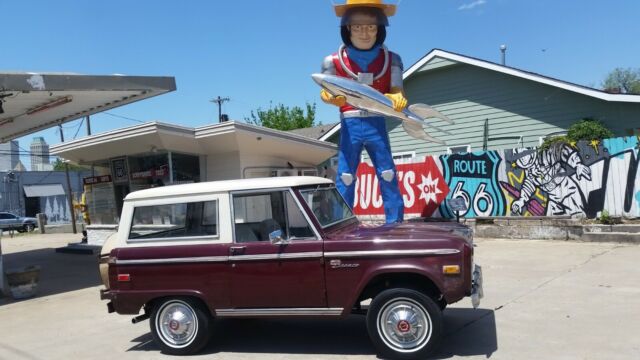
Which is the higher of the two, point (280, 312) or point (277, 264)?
point (277, 264)

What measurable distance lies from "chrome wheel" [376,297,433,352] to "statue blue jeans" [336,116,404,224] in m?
5.20

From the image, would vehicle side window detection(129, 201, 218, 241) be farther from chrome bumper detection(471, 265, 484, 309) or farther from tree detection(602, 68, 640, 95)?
tree detection(602, 68, 640, 95)

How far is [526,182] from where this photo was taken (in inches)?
543

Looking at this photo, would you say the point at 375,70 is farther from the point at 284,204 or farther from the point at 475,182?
the point at 475,182

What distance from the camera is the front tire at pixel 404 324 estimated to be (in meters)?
4.98

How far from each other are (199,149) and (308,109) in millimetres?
31346

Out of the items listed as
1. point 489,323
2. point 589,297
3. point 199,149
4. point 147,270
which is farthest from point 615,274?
point 199,149

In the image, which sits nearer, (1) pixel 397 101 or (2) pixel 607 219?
(1) pixel 397 101

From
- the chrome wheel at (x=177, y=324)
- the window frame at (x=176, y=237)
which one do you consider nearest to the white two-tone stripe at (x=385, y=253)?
the window frame at (x=176, y=237)

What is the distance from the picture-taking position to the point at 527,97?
52.7 feet

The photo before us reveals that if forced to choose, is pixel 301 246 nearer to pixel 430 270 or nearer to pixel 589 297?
pixel 430 270

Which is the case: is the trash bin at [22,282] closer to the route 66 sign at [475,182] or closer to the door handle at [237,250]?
the door handle at [237,250]

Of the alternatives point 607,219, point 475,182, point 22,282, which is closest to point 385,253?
point 22,282

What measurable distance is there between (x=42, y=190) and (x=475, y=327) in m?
50.1
